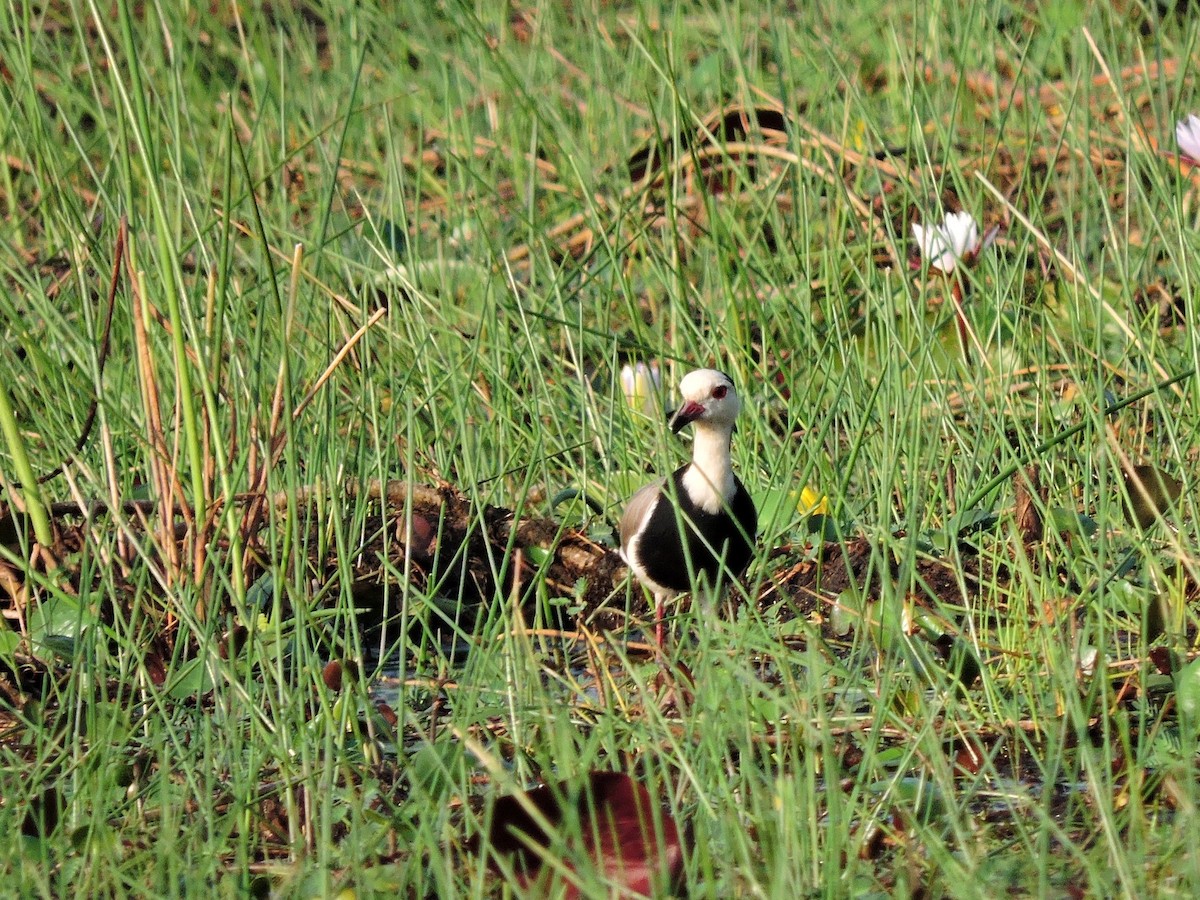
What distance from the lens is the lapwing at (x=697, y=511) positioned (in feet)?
9.64

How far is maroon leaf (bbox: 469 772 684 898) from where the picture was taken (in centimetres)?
175

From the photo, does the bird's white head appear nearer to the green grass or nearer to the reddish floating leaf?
the green grass

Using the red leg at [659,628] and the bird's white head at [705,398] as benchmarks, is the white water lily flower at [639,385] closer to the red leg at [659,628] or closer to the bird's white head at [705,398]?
the bird's white head at [705,398]

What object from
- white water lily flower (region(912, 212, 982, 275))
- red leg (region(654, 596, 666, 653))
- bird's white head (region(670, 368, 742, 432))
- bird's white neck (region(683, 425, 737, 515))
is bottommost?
red leg (region(654, 596, 666, 653))

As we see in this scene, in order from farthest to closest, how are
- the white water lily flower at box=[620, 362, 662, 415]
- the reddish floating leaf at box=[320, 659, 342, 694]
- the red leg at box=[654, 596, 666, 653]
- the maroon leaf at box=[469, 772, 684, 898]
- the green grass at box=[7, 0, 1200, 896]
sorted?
the white water lily flower at box=[620, 362, 662, 415]
the red leg at box=[654, 596, 666, 653]
the reddish floating leaf at box=[320, 659, 342, 694]
the green grass at box=[7, 0, 1200, 896]
the maroon leaf at box=[469, 772, 684, 898]

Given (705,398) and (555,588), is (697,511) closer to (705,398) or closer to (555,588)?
(705,398)

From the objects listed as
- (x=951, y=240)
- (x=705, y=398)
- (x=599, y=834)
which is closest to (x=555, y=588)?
(x=705, y=398)

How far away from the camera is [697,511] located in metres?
3.00

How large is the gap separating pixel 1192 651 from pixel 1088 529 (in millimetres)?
410

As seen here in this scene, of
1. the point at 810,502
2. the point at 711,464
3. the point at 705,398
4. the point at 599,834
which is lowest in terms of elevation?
the point at 599,834

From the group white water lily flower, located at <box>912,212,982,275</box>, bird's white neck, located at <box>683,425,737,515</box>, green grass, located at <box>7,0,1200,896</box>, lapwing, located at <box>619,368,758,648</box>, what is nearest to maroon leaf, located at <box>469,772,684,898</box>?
green grass, located at <box>7,0,1200,896</box>

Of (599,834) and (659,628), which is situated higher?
(659,628)

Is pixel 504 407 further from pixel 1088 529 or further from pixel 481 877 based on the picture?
pixel 481 877

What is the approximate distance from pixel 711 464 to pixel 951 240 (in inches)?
27.1
